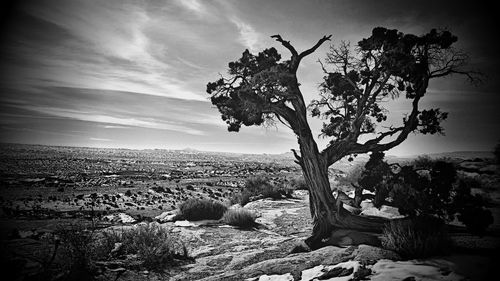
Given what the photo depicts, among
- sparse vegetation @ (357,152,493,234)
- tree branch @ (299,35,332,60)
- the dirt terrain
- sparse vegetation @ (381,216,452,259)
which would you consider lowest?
the dirt terrain

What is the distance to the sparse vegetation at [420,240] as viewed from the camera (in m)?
5.78

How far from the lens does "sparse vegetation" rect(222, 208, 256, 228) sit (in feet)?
40.2

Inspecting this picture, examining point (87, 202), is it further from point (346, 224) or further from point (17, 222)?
point (346, 224)

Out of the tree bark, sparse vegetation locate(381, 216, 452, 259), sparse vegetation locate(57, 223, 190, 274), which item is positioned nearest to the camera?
sparse vegetation locate(381, 216, 452, 259)

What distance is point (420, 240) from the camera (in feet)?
19.2

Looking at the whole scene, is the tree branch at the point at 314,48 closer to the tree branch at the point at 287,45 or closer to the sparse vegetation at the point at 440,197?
the tree branch at the point at 287,45

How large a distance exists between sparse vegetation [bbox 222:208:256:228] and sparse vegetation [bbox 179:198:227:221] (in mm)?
1361

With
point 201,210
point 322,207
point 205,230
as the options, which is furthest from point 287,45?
point 201,210

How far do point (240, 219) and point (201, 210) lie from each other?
277 cm

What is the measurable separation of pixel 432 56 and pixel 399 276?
7294 millimetres

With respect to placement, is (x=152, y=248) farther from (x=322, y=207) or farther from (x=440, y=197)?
(x=440, y=197)

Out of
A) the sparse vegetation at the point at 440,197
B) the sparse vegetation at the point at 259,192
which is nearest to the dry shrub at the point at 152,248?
the sparse vegetation at the point at 440,197

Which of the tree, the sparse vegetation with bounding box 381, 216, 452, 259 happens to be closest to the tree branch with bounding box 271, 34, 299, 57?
the tree

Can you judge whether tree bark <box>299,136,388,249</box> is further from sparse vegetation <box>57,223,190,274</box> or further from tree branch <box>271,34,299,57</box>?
sparse vegetation <box>57,223,190,274</box>
